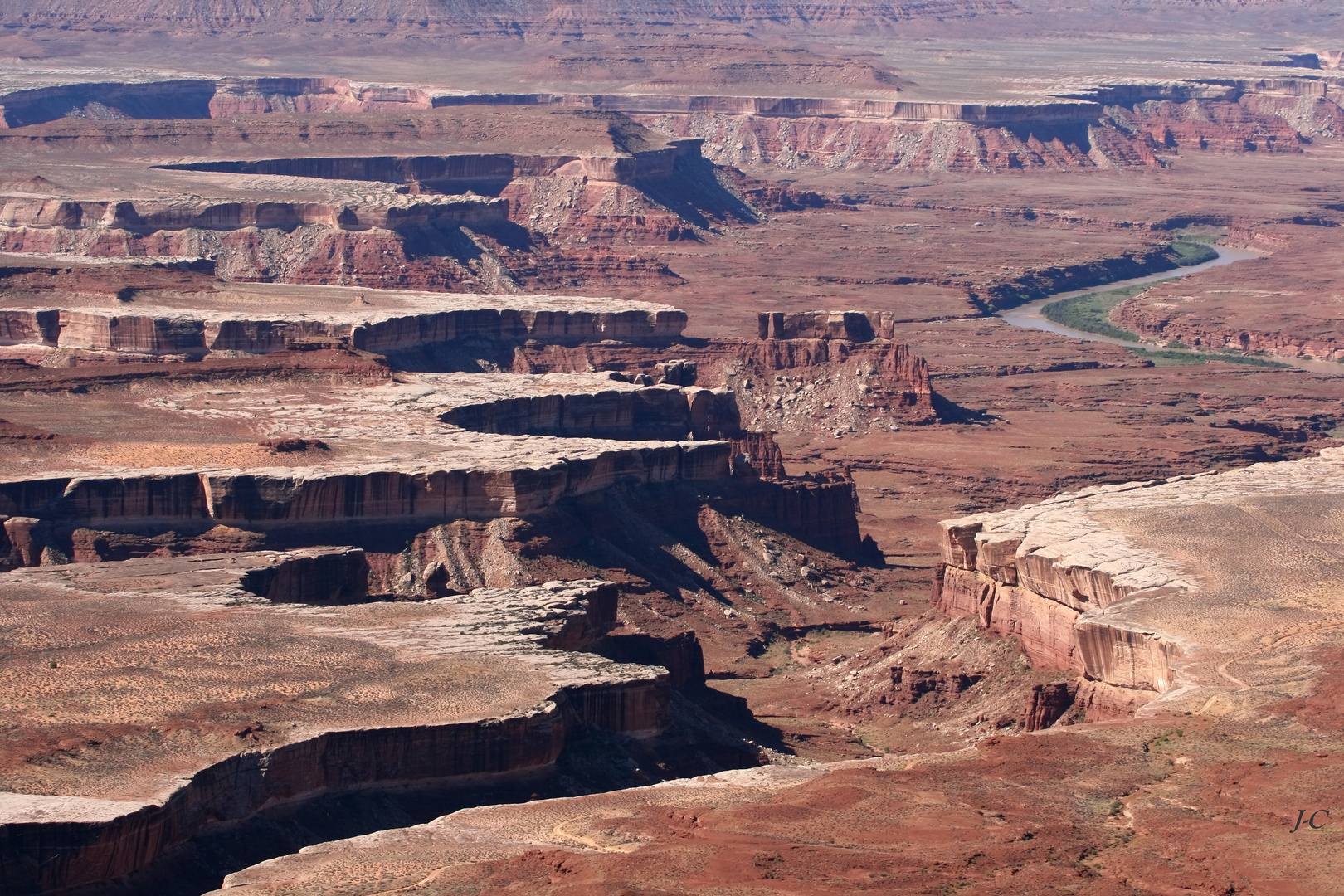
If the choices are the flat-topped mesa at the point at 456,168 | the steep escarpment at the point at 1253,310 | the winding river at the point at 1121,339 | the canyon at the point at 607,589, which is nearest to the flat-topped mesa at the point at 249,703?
the canyon at the point at 607,589

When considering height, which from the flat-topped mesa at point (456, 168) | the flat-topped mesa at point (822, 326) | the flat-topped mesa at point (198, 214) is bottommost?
the flat-topped mesa at point (822, 326)

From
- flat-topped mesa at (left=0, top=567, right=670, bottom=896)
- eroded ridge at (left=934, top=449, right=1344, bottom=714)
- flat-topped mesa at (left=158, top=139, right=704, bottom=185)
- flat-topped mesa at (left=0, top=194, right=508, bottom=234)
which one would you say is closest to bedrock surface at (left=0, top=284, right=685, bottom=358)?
flat-topped mesa at (left=0, top=194, right=508, bottom=234)

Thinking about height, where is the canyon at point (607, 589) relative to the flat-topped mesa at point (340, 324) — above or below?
below

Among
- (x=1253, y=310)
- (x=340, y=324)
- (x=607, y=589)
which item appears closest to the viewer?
(x=607, y=589)

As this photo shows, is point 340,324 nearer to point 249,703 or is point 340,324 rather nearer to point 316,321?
point 316,321

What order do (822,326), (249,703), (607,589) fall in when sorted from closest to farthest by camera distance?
(249,703)
(607,589)
(822,326)

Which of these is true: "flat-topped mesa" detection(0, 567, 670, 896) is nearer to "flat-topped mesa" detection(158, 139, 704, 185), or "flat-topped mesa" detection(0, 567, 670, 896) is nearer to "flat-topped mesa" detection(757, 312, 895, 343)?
"flat-topped mesa" detection(757, 312, 895, 343)

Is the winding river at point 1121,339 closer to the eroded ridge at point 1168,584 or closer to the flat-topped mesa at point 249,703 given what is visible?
the eroded ridge at point 1168,584

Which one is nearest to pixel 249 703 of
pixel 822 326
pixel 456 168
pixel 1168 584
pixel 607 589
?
pixel 607 589
